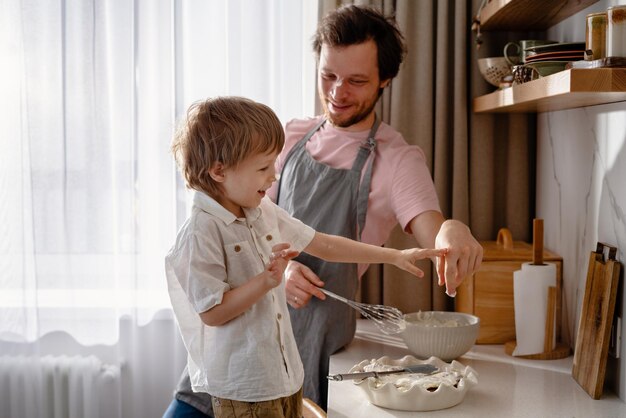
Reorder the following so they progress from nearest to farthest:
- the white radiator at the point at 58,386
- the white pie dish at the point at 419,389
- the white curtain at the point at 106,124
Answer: the white pie dish at the point at 419,389, the white curtain at the point at 106,124, the white radiator at the point at 58,386

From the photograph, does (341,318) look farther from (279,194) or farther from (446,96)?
(446,96)

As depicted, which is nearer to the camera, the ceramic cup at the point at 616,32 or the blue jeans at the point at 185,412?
the ceramic cup at the point at 616,32

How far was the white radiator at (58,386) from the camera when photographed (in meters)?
2.47

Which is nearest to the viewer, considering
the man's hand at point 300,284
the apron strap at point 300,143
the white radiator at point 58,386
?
the man's hand at point 300,284

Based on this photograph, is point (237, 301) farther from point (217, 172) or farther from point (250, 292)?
point (217, 172)

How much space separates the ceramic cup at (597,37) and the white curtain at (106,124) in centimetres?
111

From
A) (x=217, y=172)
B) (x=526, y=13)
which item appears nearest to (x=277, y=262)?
(x=217, y=172)

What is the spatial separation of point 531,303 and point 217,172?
858 mm

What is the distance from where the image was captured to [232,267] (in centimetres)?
137

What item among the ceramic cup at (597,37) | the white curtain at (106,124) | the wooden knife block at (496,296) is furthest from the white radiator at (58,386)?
the ceramic cup at (597,37)

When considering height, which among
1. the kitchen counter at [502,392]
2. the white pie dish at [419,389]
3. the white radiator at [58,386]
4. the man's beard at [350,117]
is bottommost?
the white radiator at [58,386]

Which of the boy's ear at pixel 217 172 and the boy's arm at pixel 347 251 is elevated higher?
the boy's ear at pixel 217 172

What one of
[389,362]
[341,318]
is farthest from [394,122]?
[389,362]

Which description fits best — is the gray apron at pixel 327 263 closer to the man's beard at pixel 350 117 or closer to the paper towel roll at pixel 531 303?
the man's beard at pixel 350 117
